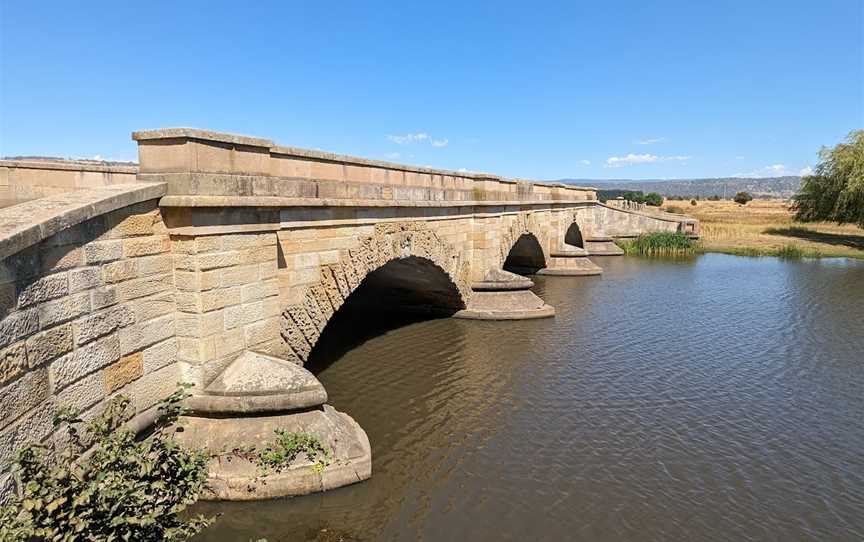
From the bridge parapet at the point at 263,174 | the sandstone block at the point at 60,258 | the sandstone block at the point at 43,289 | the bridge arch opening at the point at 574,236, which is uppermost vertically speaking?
the bridge parapet at the point at 263,174

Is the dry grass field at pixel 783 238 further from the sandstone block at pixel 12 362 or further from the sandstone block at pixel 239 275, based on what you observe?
the sandstone block at pixel 12 362

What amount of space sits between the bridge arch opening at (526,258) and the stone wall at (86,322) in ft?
66.5

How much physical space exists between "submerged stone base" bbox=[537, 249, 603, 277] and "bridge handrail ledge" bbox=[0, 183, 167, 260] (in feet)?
72.2

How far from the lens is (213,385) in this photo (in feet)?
21.2

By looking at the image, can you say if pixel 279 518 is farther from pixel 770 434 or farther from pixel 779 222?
pixel 779 222

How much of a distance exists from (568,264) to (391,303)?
12.2 metres

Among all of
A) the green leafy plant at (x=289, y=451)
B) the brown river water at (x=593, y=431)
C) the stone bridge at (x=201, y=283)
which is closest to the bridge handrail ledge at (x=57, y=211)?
the stone bridge at (x=201, y=283)

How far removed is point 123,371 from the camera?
18.6ft

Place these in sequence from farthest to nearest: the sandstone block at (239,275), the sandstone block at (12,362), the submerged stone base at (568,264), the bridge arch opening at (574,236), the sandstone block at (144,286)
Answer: the bridge arch opening at (574,236), the submerged stone base at (568,264), the sandstone block at (239,275), the sandstone block at (144,286), the sandstone block at (12,362)

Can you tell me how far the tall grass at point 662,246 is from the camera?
116 feet

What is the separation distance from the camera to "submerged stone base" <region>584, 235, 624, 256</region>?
114 feet

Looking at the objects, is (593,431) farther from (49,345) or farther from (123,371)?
(49,345)

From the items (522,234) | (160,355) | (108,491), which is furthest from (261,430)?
(522,234)

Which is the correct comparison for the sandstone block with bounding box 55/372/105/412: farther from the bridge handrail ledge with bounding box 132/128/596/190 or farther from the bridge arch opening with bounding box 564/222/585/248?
the bridge arch opening with bounding box 564/222/585/248
